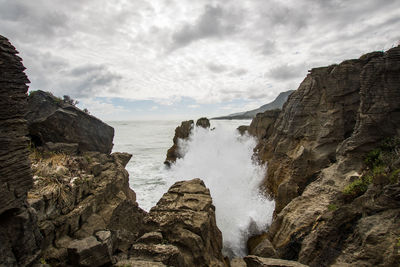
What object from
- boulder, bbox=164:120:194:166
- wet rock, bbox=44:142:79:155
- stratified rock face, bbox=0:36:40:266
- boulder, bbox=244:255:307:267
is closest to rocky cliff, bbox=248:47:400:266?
boulder, bbox=244:255:307:267

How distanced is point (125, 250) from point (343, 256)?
5.99 metres

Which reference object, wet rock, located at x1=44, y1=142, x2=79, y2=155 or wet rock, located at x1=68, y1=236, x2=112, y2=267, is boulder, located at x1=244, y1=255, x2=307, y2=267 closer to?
wet rock, located at x1=68, y1=236, x2=112, y2=267

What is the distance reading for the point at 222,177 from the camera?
19.0 metres

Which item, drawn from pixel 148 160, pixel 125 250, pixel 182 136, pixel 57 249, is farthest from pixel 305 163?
pixel 148 160

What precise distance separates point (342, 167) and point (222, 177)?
1182 centimetres

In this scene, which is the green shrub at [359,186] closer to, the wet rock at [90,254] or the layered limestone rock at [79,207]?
the layered limestone rock at [79,207]

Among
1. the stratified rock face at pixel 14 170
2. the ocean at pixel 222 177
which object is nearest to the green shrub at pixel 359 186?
the ocean at pixel 222 177

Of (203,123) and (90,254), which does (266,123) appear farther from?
(90,254)

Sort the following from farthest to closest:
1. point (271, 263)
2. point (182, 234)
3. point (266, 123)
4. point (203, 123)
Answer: point (203, 123) < point (266, 123) < point (182, 234) < point (271, 263)

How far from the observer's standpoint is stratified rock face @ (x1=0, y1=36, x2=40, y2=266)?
395cm

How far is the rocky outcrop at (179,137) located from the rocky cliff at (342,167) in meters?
16.3

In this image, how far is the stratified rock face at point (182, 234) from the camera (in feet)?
17.4

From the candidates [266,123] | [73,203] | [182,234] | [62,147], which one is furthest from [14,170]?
[266,123]

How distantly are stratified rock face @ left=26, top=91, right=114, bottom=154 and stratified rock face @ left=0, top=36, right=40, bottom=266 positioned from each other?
5549 millimetres
